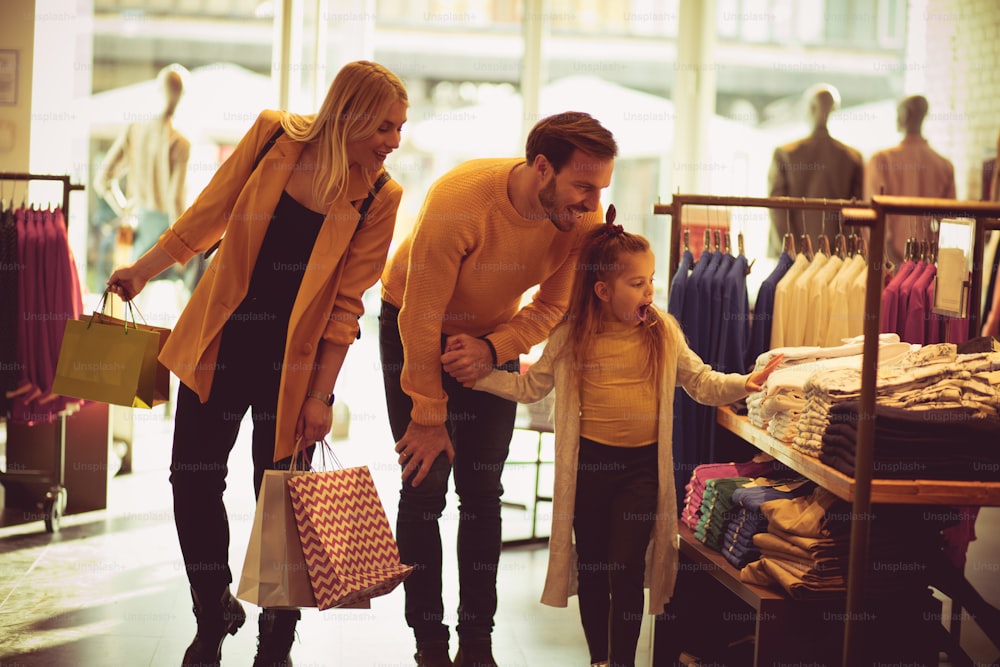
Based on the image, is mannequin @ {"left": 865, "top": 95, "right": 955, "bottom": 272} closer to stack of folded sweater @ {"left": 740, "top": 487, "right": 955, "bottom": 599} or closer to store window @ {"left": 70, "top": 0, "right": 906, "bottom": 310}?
store window @ {"left": 70, "top": 0, "right": 906, "bottom": 310}

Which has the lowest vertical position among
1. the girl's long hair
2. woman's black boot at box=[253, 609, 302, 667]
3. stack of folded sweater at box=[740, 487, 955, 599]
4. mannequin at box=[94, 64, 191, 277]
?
woman's black boot at box=[253, 609, 302, 667]

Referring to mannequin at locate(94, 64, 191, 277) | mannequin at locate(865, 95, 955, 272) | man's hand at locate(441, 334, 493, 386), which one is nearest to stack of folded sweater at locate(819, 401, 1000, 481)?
man's hand at locate(441, 334, 493, 386)

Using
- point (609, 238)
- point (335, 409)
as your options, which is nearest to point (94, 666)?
point (609, 238)

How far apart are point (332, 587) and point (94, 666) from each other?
0.92 metres

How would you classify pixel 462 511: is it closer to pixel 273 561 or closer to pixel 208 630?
pixel 273 561

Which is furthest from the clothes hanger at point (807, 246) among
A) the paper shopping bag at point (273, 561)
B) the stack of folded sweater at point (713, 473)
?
the paper shopping bag at point (273, 561)

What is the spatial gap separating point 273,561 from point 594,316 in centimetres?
99

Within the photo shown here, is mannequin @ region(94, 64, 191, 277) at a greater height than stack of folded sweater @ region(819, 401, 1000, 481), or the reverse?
mannequin @ region(94, 64, 191, 277)

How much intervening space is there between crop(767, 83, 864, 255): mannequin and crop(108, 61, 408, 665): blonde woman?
14.1 feet

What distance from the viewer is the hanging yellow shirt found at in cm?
274

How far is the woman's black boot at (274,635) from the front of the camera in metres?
2.81

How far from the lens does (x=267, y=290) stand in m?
2.67

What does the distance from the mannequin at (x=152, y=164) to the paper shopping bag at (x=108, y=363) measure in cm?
380

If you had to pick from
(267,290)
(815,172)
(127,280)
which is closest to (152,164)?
(815,172)
